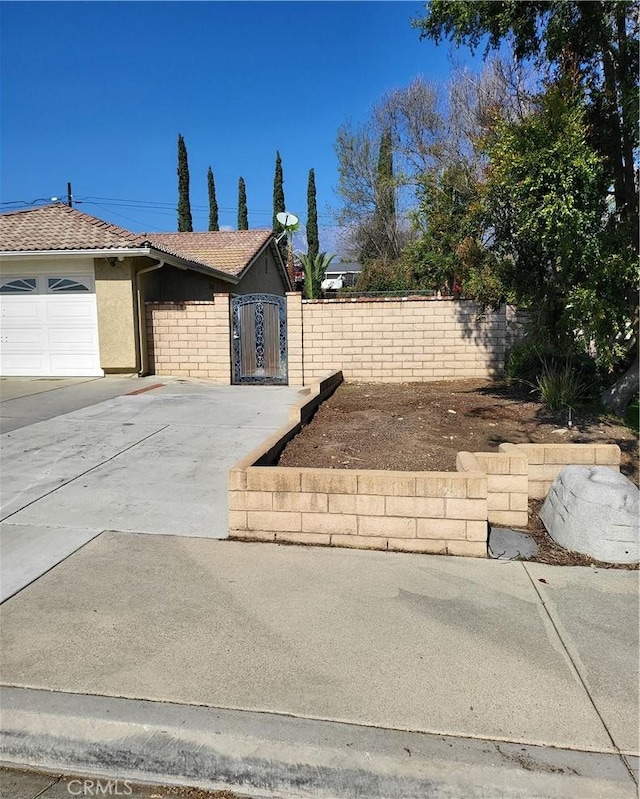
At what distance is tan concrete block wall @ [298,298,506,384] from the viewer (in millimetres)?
13422

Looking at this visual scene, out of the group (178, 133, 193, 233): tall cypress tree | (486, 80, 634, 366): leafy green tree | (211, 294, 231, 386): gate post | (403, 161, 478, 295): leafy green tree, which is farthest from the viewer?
(178, 133, 193, 233): tall cypress tree

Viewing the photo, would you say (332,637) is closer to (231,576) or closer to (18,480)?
(231,576)

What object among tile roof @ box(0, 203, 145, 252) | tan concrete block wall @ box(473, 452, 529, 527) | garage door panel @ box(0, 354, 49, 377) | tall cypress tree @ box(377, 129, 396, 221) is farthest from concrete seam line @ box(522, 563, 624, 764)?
tall cypress tree @ box(377, 129, 396, 221)

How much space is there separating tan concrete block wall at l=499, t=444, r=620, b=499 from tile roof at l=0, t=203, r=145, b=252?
10.3m

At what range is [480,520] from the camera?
180 inches

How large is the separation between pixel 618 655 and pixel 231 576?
2444 millimetres

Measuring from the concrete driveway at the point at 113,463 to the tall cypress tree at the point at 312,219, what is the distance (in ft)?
109

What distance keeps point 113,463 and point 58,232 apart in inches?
387

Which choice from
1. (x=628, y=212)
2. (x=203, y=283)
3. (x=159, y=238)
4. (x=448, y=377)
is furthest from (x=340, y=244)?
(x=628, y=212)

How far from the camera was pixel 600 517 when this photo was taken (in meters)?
4.54

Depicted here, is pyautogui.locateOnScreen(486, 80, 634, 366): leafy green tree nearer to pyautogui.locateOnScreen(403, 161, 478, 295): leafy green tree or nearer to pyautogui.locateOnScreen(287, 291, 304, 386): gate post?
pyautogui.locateOnScreen(403, 161, 478, 295): leafy green tree

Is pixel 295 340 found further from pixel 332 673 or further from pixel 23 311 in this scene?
pixel 332 673

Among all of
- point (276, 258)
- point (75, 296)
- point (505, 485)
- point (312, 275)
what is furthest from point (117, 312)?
point (312, 275)

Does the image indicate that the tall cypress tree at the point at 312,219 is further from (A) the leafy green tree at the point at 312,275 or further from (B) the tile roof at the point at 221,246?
(B) the tile roof at the point at 221,246
